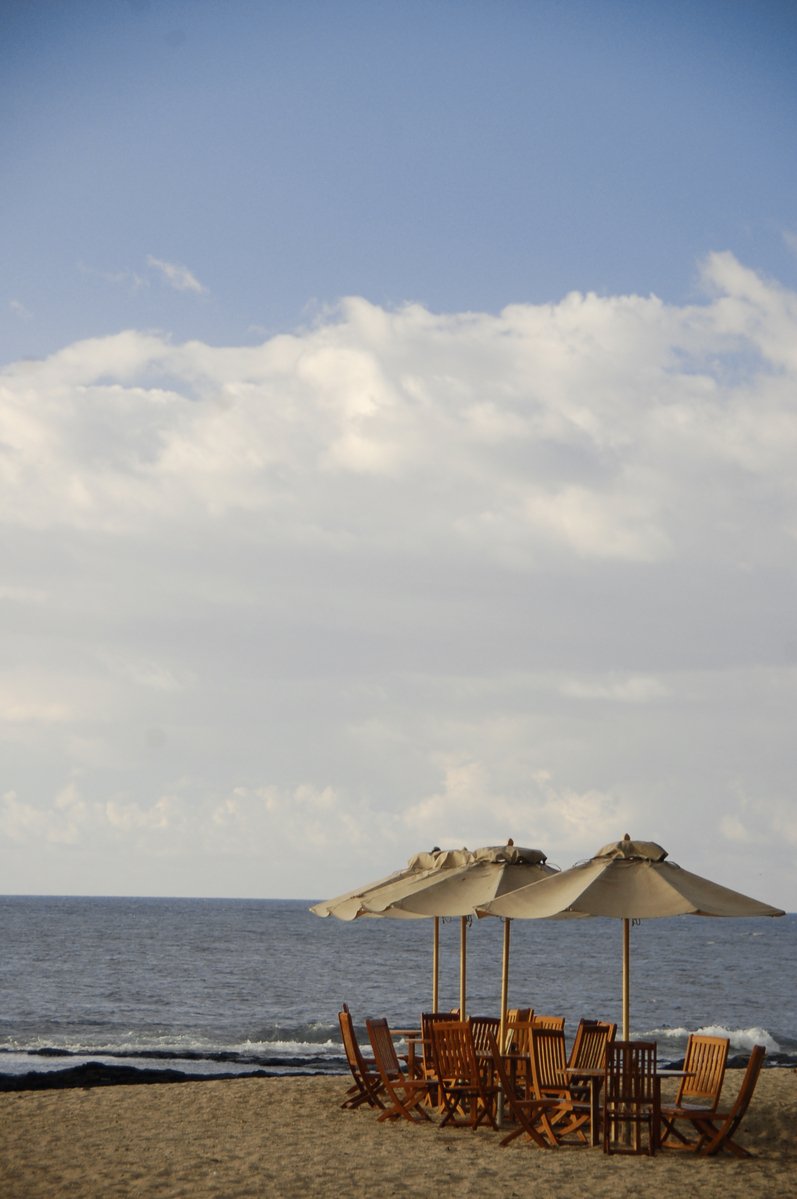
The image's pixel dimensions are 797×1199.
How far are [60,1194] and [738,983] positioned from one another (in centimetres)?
4448

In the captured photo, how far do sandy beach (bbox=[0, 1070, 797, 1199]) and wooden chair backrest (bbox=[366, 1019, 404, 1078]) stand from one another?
461 mm

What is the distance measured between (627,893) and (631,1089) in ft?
4.97

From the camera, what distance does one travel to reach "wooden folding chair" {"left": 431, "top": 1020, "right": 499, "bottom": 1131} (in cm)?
1022

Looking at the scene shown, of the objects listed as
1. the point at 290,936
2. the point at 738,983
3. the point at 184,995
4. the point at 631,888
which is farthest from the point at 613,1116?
the point at 290,936

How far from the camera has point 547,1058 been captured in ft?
34.3

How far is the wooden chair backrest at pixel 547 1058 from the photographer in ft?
33.7

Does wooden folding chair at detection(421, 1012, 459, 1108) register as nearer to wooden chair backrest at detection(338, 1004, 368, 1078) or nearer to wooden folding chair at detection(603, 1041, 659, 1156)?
wooden chair backrest at detection(338, 1004, 368, 1078)

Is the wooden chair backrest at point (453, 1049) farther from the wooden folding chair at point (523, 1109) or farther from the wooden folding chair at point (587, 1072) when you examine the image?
the wooden folding chair at point (587, 1072)

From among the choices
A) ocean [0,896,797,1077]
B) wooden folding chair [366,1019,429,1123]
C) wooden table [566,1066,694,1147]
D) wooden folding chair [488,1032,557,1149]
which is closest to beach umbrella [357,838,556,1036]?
wooden folding chair [366,1019,429,1123]

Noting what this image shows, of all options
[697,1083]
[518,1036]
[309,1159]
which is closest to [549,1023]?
[518,1036]

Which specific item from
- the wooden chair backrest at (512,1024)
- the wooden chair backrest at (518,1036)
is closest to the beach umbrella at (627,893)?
the wooden chair backrest at (518,1036)

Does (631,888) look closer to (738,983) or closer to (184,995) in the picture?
(184,995)

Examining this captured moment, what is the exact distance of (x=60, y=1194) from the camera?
802 cm

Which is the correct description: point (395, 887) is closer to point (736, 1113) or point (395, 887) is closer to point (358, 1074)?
point (358, 1074)
